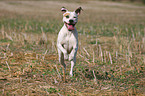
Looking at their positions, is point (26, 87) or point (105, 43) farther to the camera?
point (105, 43)

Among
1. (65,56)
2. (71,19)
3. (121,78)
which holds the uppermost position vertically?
(71,19)

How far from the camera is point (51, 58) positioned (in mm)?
8867

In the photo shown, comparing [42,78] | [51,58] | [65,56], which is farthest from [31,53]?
[65,56]

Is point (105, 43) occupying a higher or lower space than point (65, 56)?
lower

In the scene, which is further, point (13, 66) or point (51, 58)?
point (51, 58)

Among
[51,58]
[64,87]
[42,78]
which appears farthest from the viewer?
[51,58]

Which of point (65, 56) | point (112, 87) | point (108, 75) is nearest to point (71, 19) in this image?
point (65, 56)

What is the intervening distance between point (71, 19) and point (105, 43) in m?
6.81

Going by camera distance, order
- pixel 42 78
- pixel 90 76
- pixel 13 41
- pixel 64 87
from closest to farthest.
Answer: pixel 64 87 → pixel 42 78 → pixel 90 76 → pixel 13 41

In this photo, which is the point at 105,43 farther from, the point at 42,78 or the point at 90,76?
the point at 42,78

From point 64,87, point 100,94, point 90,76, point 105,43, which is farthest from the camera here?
point 105,43

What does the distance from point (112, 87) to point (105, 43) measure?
622cm

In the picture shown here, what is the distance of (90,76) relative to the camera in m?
7.45

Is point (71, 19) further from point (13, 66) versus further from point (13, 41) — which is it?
point (13, 41)
